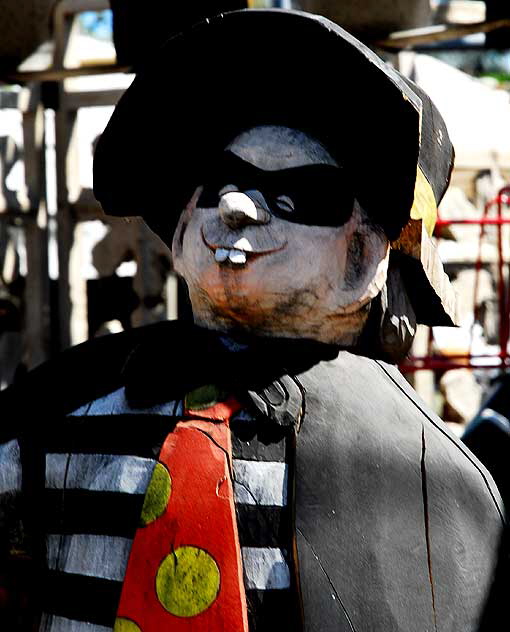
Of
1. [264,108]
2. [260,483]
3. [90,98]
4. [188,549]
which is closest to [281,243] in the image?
[264,108]

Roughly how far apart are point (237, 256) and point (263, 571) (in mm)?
432

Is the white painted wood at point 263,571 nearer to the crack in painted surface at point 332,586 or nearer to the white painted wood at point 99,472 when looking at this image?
the crack in painted surface at point 332,586

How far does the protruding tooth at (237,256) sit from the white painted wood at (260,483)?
274 millimetres

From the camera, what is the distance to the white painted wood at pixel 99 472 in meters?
1.56

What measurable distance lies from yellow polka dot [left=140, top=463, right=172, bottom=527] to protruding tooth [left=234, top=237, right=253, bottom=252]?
32 cm

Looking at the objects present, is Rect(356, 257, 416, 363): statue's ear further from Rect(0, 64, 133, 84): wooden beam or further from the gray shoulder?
Rect(0, 64, 133, 84): wooden beam

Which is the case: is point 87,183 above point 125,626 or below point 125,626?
below

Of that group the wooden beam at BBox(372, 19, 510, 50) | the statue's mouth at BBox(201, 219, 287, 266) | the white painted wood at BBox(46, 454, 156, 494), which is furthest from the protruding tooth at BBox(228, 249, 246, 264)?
the wooden beam at BBox(372, 19, 510, 50)

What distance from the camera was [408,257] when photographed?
1.70 metres

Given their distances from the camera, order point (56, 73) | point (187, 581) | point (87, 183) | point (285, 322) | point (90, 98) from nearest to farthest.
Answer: point (187, 581) < point (285, 322) < point (56, 73) < point (90, 98) < point (87, 183)

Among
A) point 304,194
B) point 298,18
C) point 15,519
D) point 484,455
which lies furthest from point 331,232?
point 484,455

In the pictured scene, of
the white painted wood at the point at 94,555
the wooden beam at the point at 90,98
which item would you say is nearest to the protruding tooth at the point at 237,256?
the white painted wood at the point at 94,555

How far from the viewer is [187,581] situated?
4.96 feet

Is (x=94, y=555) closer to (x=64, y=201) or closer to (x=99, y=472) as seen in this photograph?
(x=99, y=472)
